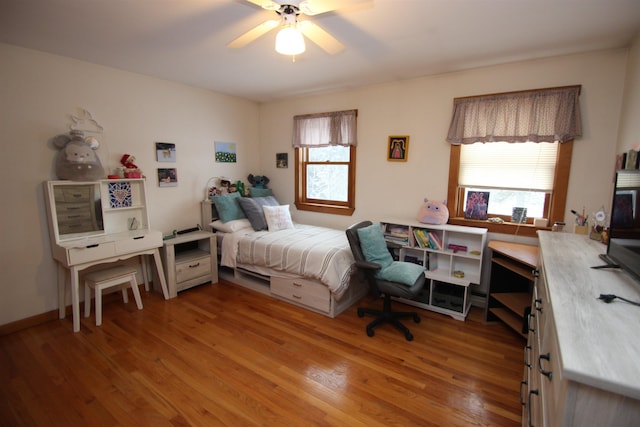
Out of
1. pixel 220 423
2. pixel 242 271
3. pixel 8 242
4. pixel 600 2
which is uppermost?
pixel 600 2

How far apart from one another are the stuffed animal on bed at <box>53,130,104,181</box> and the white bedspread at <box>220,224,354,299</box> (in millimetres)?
1543

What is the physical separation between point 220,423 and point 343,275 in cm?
155

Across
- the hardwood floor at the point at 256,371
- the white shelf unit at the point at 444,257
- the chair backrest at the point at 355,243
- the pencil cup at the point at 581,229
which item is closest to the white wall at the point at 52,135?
the hardwood floor at the point at 256,371

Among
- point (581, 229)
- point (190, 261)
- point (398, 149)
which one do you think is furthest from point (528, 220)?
point (190, 261)

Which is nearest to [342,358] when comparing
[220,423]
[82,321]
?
[220,423]

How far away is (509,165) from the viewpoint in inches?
115

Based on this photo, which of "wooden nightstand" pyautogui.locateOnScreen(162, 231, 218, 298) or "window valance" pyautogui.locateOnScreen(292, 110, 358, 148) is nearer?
"wooden nightstand" pyautogui.locateOnScreen(162, 231, 218, 298)

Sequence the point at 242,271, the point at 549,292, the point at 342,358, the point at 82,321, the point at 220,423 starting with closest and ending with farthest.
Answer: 1. the point at 549,292
2. the point at 220,423
3. the point at 342,358
4. the point at 82,321
5. the point at 242,271

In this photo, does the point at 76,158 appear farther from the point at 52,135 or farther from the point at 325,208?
the point at 325,208

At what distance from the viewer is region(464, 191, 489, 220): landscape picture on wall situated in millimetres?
3062

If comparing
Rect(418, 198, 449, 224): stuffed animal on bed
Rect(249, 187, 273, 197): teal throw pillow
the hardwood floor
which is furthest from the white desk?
Rect(418, 198, 449, 224): stuffed animal on bed

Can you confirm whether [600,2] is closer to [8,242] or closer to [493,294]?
[493,294]

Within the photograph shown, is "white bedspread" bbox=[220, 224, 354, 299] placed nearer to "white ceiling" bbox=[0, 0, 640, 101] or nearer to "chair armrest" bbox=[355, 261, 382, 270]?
"chair armrest" bbox=[355, 261, 382, 270]

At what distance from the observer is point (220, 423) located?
67.2 inches
